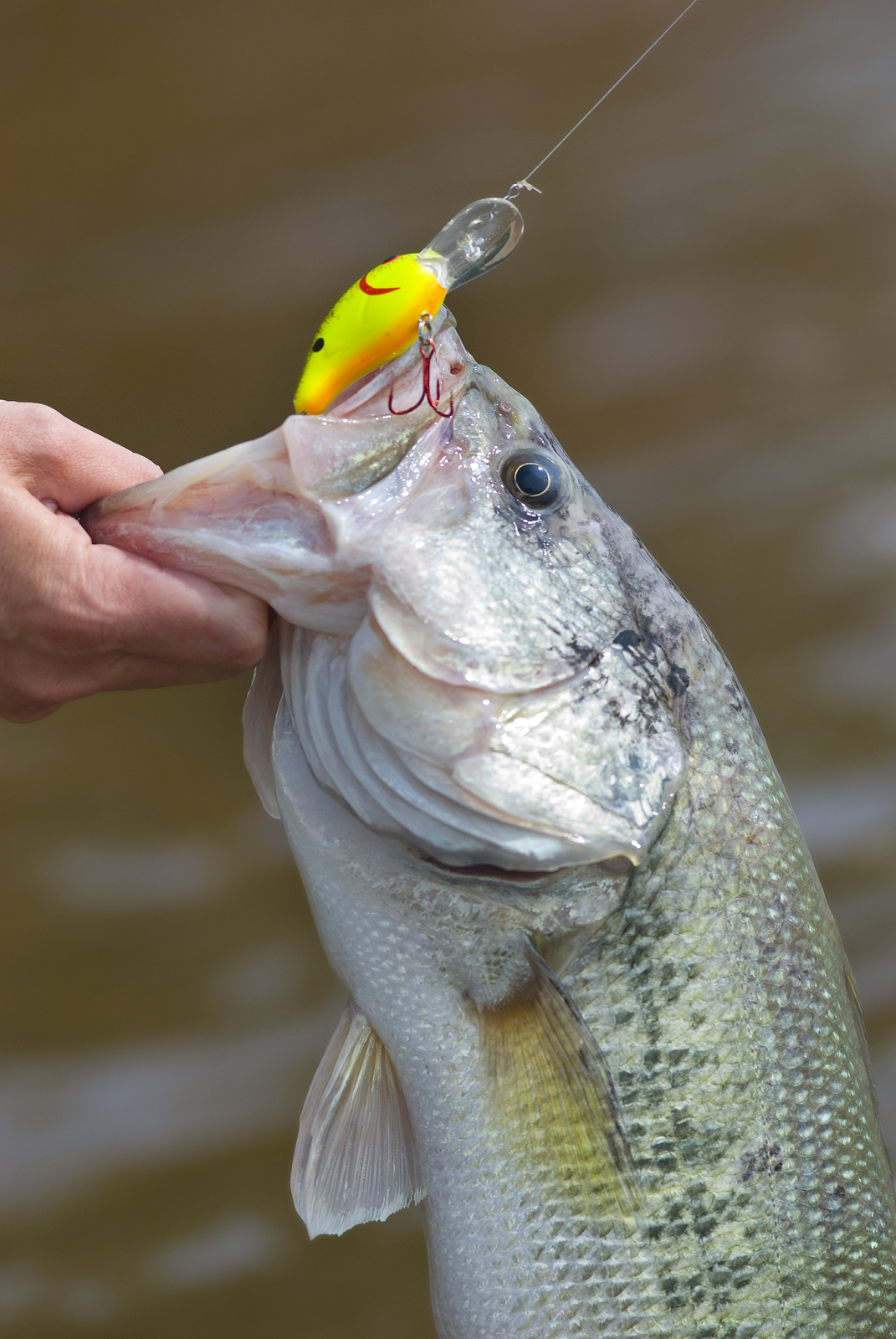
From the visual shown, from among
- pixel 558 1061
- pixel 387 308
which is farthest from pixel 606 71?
pixel 558 1061


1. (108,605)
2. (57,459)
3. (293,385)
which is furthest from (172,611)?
(293,385)

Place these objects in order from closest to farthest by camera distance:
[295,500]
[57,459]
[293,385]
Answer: [295,500]
[57,459]
[293,385]

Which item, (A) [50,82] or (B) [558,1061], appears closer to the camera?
(B) [558,1061]

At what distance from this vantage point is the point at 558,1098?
33.7 inches

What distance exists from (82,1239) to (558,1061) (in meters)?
1.60

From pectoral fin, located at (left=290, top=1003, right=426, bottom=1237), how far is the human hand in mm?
354

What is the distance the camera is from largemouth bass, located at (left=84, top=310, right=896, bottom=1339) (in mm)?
801

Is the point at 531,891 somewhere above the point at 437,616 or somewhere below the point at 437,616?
below

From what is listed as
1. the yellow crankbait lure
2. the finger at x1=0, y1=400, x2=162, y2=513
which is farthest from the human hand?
the yellow crankbait lure

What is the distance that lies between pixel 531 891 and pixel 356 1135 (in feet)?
0.98

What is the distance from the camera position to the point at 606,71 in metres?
2.26

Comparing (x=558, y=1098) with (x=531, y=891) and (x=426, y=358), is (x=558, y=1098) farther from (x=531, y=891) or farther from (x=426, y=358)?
(x=426, y=358)

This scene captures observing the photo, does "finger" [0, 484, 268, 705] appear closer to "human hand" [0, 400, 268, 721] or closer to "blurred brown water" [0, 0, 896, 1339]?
"human hand" [0, 400, 268, 721]

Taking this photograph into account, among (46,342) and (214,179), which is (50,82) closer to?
(214,179)
